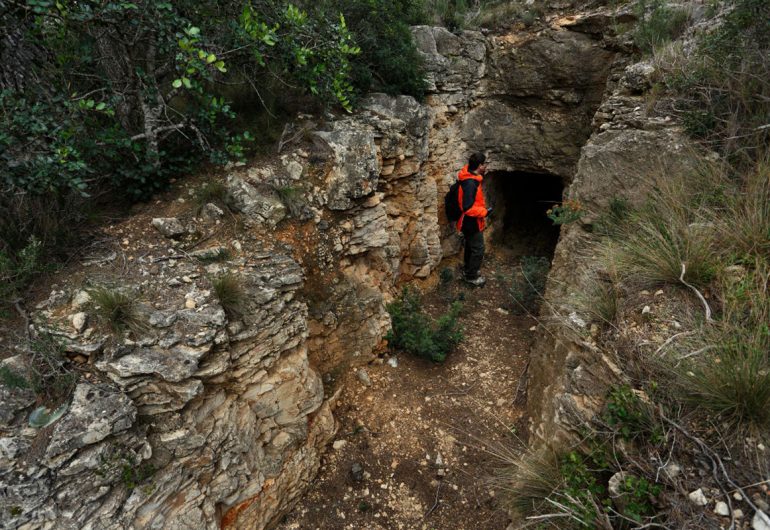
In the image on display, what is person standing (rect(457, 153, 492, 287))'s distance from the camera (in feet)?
19.1

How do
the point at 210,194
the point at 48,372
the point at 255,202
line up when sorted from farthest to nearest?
the point at 255,202
the point at 210,194
the point at 48,372

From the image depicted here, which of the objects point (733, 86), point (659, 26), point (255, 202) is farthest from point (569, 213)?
point (659, 26)

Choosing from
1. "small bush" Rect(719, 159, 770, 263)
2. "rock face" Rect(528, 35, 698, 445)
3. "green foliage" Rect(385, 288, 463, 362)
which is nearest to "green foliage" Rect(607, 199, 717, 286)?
"small bush" Rect(719, 159, 770, 263)

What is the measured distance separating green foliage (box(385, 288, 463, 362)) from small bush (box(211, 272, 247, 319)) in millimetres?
2325

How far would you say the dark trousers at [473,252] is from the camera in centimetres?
648

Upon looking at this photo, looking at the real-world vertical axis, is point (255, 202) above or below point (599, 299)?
above

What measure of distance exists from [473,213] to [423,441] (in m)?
3.50

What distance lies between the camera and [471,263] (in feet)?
21.9

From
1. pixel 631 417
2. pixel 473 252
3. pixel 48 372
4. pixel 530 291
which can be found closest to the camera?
pixel 631 417

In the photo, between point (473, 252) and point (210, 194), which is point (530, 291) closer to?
point (473, 252)

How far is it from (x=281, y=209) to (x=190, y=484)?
95.5 inches

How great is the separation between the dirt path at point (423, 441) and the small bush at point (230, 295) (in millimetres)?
1910

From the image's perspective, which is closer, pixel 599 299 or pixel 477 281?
pixel 599 299

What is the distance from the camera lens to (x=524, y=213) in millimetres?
8727
